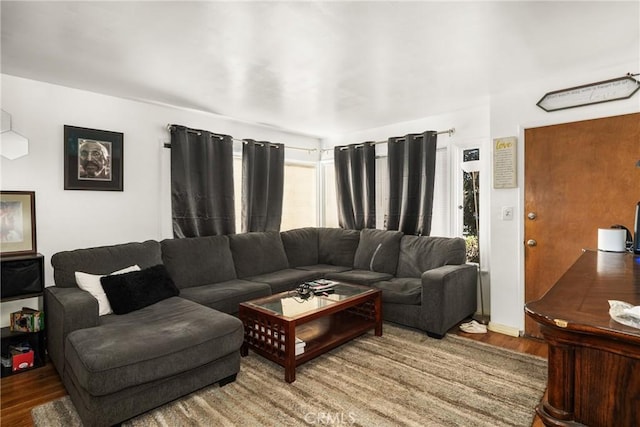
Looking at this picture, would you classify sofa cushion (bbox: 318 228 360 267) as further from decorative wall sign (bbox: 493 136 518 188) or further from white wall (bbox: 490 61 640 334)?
decorative wall sign (bbox: 493 136 518 188)

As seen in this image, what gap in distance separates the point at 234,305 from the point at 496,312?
2.54m

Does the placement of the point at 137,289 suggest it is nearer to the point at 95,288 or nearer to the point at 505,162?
the point at 95,288

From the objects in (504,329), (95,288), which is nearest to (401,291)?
(504,329)

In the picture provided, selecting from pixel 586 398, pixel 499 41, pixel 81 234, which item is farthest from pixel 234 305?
pixel 499 41

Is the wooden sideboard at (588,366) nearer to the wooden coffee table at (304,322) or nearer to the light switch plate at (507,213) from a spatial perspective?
the wooden coffee table at (304,322)

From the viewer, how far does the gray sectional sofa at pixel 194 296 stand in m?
1.93

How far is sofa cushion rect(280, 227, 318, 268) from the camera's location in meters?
4.53

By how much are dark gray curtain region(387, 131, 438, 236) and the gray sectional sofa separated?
226 millimetres

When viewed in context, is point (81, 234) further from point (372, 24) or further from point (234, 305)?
point (372, 24)

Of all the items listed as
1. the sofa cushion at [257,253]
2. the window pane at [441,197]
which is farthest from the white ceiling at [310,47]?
the sofa cushion at [257,253]

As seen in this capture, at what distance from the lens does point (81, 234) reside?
315 centimetres

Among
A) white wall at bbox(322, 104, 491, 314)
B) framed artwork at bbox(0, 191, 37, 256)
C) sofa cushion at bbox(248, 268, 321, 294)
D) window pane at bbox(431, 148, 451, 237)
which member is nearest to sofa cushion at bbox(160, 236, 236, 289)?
sofa cushion at bbox(248, 268, 321, 294)

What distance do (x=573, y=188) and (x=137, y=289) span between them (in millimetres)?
3666

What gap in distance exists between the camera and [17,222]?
2748 mm
